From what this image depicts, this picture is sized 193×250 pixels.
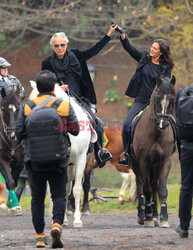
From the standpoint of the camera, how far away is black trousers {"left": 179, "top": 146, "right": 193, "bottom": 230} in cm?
820

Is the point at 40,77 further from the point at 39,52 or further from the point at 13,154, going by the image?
the point at 39,52

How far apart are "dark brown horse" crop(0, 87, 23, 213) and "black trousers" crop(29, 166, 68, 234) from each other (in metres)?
4.55

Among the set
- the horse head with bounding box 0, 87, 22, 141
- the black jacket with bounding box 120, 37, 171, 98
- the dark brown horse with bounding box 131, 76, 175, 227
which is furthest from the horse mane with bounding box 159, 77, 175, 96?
the horse head with bounding box 0, 87, 22, 141

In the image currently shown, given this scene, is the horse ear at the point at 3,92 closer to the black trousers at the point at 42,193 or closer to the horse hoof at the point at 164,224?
the horse hoof at the point at 164,224

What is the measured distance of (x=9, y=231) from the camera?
9328 millimetres

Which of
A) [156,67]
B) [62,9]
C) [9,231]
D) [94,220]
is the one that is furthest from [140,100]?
[62,9]

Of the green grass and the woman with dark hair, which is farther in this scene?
the green grass

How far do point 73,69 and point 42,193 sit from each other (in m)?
3.64

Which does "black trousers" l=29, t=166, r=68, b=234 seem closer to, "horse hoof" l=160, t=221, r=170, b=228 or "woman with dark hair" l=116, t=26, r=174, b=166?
"horse hoof" l=160, t=221, r=170, b=228

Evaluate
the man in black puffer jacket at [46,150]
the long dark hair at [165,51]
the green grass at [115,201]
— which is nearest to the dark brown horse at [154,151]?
the long dark hair at [165,51]

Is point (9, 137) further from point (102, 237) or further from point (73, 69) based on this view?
point (102, 237)

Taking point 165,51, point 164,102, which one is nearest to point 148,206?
point 164,102

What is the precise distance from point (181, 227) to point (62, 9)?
18.6 meters

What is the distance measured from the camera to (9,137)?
40.7ft
